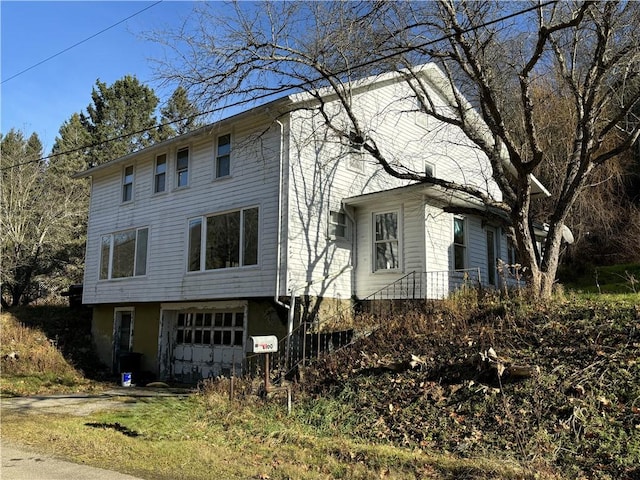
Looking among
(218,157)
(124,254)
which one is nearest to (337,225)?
(218,157)

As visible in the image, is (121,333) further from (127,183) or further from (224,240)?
(224,240)

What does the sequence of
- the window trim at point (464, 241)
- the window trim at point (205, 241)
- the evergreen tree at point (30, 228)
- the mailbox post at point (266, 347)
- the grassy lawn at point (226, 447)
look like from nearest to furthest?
the grassy lawn at point (226, 447) → the mailbox post at point (266, 347) → the window trim at point (205, 241) → the window trim at point (464, 241) → the evergreen tree at point (30, 228)

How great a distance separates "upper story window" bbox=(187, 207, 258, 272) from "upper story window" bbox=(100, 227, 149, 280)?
264 cm

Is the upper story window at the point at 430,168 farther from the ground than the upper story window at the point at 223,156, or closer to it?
farther from the ground

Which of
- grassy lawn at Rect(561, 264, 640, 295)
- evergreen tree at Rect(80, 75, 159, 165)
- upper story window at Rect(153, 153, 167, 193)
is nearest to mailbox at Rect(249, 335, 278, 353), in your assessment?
upper story window at Rect(153, 153, 167, 193)

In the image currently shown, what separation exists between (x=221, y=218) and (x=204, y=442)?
8.22 meters

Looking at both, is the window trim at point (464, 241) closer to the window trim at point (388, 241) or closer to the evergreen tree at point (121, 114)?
the window trim at point (388, 241)

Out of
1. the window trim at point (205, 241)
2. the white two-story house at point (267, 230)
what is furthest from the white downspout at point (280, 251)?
the window trim at point (205, 241)

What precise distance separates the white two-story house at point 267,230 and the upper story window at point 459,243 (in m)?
0.04

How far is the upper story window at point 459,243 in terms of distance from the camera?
1503cm

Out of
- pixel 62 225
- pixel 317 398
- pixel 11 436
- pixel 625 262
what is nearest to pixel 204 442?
pixel 317 398

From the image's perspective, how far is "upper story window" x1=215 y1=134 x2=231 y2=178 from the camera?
15.3m

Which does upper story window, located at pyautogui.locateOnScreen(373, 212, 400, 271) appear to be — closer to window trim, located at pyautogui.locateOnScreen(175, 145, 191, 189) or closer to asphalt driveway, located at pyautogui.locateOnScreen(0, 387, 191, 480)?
window trim, located at pyautogui.locateOnScreen(175, 145, 191, 189)

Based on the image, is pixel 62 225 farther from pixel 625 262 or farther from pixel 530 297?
pixel 625 262
